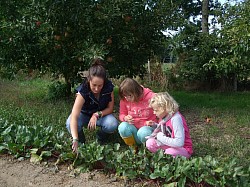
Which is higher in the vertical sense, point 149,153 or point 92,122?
point 92,122

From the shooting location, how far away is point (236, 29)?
471 cm

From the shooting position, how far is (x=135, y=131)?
371cm

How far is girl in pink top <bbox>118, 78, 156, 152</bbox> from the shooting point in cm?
361

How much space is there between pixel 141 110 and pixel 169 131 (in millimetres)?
570

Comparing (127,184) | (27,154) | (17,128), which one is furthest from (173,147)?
(17,128)

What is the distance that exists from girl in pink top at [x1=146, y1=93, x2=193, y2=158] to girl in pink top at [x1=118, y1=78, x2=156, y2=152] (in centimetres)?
28

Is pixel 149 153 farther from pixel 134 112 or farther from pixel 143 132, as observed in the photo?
pixel 134 112

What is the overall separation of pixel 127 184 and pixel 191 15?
11.1 meters

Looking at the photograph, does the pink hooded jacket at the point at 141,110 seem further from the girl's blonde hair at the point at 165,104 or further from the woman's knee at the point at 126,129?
the girl's blonde hair at the point at 165,104

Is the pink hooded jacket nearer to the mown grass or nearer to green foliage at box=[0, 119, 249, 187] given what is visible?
green foliage at box=[0, 119, 249, 187]

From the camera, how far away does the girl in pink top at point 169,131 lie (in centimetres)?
313

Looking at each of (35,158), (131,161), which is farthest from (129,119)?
(35,158)

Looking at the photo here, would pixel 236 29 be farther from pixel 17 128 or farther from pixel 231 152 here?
pixel 17 128

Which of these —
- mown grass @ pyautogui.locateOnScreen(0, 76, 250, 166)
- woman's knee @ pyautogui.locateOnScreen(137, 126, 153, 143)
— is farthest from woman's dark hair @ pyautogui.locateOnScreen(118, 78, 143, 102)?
mown grass @ pyautogui.locateOnScreen(0, 76, 250, 166)
